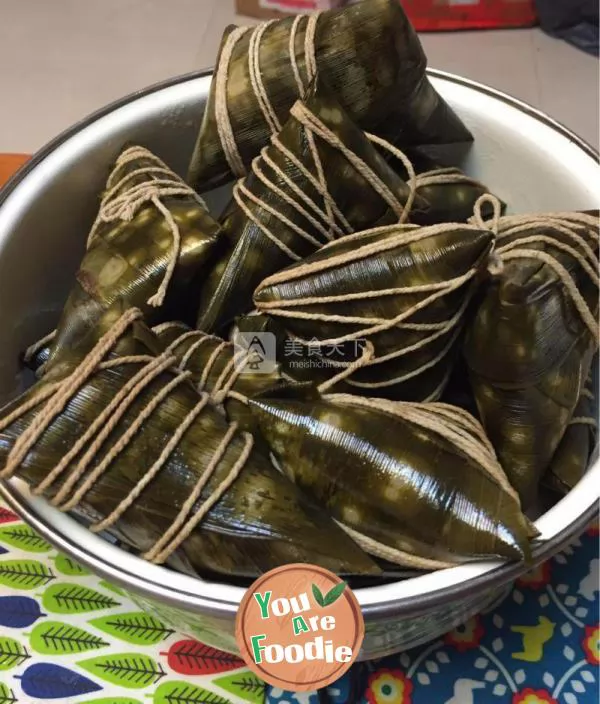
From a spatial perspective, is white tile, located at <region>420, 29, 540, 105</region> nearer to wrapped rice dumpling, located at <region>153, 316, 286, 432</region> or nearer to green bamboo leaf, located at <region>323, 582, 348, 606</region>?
wrapped rice dumpling, located at <region>153, 316, 286, 432</region>

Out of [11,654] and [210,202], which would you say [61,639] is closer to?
[11,654]

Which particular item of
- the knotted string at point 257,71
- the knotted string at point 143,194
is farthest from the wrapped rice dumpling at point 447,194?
the knotted string at point 143,194

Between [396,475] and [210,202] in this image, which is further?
[210,202]

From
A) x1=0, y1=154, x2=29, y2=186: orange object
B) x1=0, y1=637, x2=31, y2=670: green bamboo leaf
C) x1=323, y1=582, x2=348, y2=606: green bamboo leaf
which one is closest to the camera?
x1=323, y1=582, x2=348, y2=606: green bamboo leaf

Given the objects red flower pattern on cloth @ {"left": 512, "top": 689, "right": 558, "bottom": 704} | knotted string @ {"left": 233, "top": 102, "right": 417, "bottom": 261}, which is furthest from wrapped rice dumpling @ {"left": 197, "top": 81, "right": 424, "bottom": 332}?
red flower pattern on cloth @ {"left": 512, "top": 689, "right": 558, "bottom": 704}

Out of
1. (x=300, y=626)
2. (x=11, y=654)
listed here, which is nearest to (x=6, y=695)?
(x=11, y=654)

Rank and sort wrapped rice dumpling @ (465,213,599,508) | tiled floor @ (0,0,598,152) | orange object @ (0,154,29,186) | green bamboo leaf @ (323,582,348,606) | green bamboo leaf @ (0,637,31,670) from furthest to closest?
1. tiled floor @ (0,0,598,152)
2. orange object @ (0,154,29,186)
3. green bamboo leaf @ (0,637,31,670)
4. wrapped rice dumpling @ (465,213,599,508)
5. green bamboo leaf @ (323,582,348,606)

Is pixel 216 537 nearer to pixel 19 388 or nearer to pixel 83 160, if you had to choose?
pixel 19 388

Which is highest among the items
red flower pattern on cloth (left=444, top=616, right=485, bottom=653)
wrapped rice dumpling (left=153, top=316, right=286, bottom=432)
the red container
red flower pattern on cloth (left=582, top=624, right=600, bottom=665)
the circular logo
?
the red container
